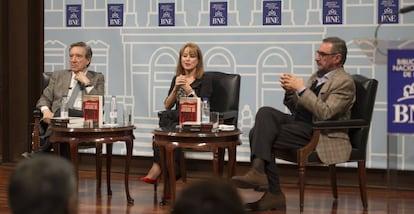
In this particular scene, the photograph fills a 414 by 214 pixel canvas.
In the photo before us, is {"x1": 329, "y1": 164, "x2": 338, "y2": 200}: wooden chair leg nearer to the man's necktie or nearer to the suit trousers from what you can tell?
the suit trousers

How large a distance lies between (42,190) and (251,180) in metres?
3.73

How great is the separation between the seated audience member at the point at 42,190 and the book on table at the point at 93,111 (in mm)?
4076

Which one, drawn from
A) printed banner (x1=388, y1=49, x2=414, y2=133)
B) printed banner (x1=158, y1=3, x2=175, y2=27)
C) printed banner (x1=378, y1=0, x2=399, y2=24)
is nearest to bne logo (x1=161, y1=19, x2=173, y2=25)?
printed banner (x1=158, y1=3, x2=175, y2=27)

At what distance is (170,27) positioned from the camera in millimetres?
7059

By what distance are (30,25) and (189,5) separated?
1.66m

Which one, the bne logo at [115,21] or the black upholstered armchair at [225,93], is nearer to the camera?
the black upholstered armchair at [225,93]

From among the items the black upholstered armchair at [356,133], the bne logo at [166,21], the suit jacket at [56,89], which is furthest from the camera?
the bne logo at [166,21]

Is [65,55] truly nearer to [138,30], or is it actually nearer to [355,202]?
[138,30]

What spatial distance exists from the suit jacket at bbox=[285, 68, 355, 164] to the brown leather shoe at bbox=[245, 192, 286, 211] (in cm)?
44

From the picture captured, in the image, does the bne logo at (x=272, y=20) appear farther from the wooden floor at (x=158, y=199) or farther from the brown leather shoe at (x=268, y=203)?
the brown leather shoe at (x=268, y=203)

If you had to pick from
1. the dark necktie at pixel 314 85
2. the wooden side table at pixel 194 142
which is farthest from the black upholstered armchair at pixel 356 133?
the wooden side table at pixel 194 142

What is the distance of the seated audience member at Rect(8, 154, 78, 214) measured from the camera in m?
1.58

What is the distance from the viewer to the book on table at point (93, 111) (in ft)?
18.7

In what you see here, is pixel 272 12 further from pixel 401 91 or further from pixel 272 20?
pixel 401 91
